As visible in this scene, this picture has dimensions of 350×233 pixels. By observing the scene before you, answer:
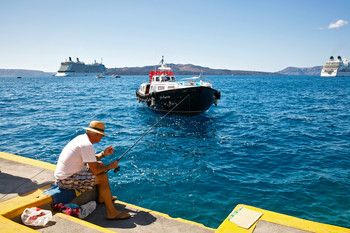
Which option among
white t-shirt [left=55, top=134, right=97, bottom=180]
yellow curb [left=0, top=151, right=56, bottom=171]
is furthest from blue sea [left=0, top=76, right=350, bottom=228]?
white t-shirt [left=55, top=134, right=97, bottom=180]

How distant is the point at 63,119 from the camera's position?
19203mm

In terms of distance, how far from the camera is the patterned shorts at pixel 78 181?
4344 mm

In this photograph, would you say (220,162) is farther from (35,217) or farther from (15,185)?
(35,217)

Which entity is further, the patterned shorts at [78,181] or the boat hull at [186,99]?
the boat hull at [186,99]

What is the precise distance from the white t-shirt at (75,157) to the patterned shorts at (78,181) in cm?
8

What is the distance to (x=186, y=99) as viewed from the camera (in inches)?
747

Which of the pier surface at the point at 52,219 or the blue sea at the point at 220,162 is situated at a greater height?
the pier surface at the point at 52,219

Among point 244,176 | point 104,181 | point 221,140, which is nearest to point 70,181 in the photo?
point 104,181

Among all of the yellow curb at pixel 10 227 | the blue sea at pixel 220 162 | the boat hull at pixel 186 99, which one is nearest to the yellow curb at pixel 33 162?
the blue sea at pixel 220 162

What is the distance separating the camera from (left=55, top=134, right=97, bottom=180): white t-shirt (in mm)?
4203

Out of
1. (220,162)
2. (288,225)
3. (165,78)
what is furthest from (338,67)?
(288,225)

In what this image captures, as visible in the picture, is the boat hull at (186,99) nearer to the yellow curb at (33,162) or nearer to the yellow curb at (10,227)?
the yellow curb at (33,162)

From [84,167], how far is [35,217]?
3.48 feet

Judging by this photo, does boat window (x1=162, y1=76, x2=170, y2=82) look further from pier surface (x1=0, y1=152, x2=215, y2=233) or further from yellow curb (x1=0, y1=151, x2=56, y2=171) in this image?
pier surface (x1=0, y1=152, x2=215, y2=233)
